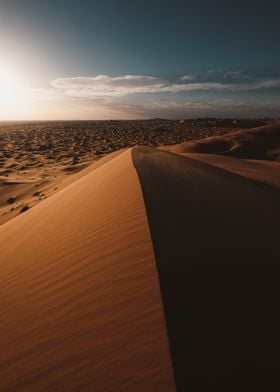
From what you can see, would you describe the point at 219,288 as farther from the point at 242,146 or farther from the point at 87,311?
the point at 242,146

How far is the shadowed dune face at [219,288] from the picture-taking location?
161 cm

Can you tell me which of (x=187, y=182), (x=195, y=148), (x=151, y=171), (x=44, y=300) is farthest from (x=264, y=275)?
(x=195, y=148)

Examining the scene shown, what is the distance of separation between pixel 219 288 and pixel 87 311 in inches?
39.2

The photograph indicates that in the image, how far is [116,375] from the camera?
1.72 meters

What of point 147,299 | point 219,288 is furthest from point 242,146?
point 147,299

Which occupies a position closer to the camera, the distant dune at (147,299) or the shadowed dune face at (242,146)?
the distant dune at (147,299)

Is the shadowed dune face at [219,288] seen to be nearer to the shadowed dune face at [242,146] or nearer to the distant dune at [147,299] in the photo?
the distant dune at [147,299]

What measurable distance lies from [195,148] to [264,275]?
15806 millimetres

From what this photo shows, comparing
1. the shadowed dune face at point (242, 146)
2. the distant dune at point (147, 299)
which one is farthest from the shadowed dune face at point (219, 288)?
the shadowed dune face at point (242, 146)

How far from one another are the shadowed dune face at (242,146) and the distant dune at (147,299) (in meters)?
13.8

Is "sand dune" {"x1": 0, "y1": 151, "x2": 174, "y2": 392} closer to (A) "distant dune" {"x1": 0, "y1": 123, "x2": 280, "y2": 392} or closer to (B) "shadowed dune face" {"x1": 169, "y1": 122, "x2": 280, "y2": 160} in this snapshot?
(A) "distant dune" {"x1": 0, "y1": 123, "x2": 280, "y2": 392}

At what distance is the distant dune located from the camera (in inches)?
66.2

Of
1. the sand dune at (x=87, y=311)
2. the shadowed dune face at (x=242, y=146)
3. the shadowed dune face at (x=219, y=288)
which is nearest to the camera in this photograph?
the shadowed dune face at (x=219, y=288)

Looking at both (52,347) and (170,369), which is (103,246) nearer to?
(52,347)
